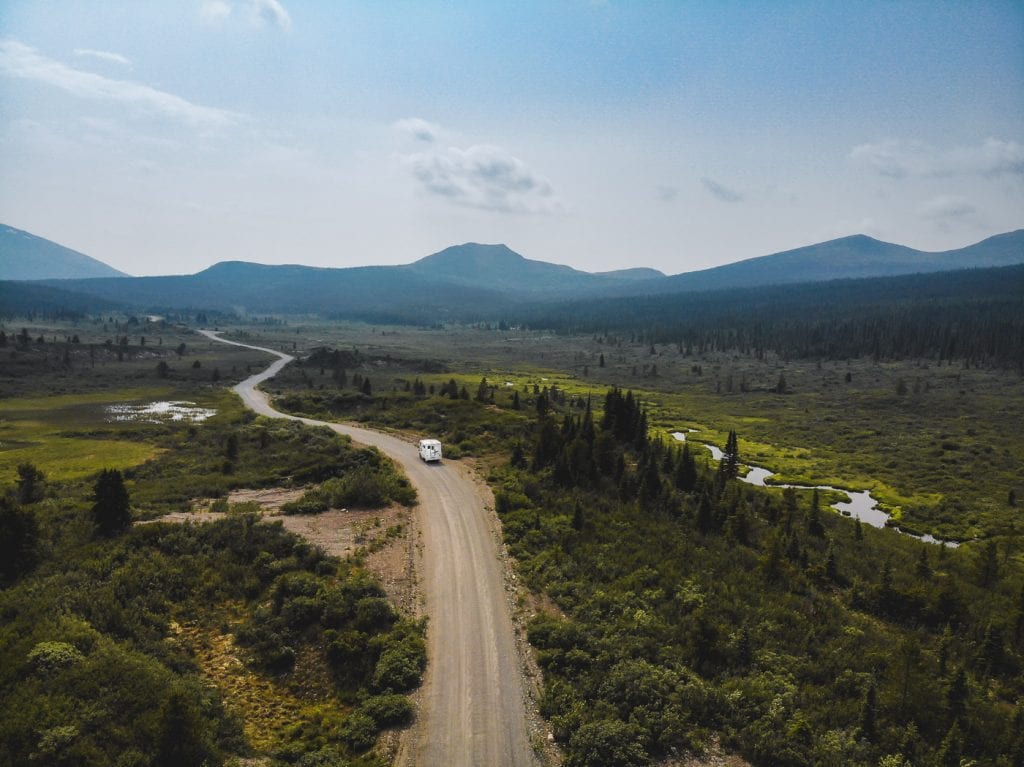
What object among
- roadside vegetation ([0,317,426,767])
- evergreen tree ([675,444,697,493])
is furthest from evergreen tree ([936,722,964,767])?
evergreen tree ([675,444,697,493])

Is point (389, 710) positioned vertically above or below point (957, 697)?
below

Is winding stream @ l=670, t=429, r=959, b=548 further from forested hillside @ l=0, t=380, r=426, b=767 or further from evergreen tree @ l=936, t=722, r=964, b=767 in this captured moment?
forested hillside @ l=0, t=380, r=426, b=767

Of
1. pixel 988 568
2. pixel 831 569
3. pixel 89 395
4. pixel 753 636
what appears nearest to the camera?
pixel 753 636

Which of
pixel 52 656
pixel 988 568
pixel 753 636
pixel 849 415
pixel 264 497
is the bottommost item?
pixel 849 415

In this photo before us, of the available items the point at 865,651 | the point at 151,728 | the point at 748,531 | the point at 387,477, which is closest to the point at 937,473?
the point at 748,531

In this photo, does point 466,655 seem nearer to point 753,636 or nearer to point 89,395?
point 753,636

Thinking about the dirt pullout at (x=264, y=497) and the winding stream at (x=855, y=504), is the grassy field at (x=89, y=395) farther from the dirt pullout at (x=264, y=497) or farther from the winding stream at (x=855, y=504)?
the winding stream at (x=855, y=504)

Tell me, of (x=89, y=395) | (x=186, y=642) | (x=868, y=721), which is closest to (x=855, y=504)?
(x=868, y=721)

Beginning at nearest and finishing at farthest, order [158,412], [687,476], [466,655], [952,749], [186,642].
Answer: [952,749] → [466,655] → [186,642] → [687,476] → [158,412]
